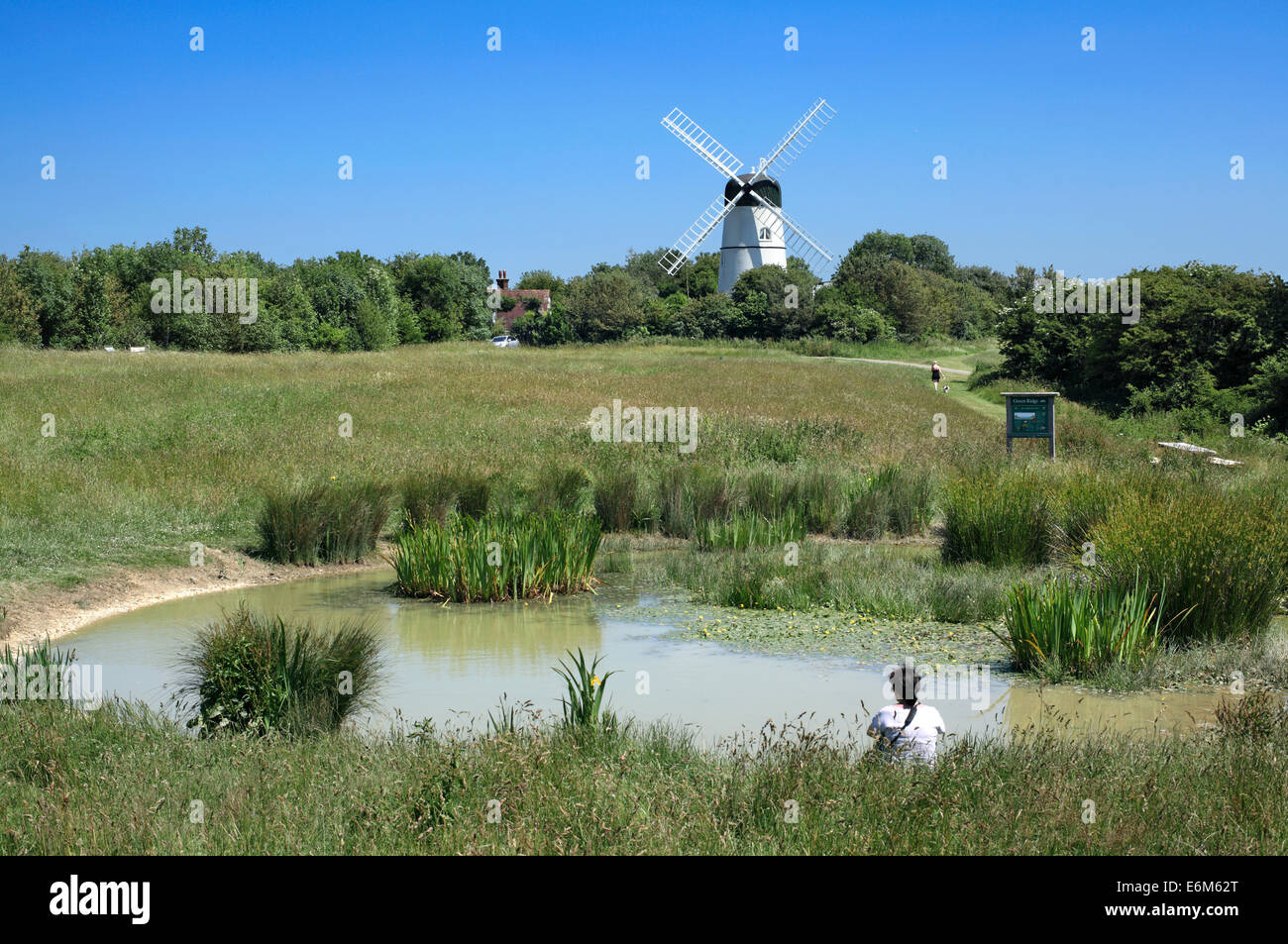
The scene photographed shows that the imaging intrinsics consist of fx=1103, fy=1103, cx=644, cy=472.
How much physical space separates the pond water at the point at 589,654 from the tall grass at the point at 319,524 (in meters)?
1.50

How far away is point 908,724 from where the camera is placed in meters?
6.27

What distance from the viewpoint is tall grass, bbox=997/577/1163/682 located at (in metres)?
8.80

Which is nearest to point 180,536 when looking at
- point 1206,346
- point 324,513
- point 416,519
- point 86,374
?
point 324,513

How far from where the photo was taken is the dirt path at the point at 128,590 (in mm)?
11328

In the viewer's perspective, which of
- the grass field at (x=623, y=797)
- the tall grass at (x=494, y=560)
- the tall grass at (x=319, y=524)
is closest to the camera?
the grass field at (x=623, y=797)

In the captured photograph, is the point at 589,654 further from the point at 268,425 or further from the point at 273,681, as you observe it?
the point at 268,425

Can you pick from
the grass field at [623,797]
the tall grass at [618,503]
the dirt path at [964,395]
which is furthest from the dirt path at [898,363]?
the grass field at [623,797]

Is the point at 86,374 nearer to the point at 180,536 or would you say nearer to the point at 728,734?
the point at 180,536

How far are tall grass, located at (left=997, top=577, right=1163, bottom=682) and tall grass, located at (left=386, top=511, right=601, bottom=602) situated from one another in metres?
5.50

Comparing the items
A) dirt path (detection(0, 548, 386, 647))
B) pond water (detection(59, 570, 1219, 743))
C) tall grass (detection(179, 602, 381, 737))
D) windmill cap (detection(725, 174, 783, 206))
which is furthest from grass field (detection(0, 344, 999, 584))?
windmill cap (detection(725, 174, 783, 206))

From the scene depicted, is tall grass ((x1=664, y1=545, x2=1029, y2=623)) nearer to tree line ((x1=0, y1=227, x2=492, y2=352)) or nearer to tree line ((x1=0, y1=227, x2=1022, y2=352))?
tree line ((x1=0, y1=227, x2=1022, y2=352))

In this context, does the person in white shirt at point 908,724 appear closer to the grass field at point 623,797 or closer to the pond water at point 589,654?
the grass field at point 623,797

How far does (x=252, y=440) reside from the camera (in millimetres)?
22656

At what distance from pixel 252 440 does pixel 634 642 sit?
14.5 meters
